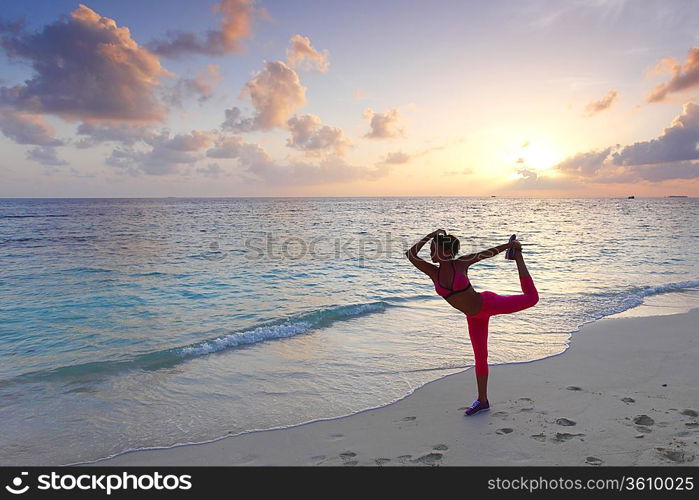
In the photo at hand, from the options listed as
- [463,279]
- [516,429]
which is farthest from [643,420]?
[463,279]

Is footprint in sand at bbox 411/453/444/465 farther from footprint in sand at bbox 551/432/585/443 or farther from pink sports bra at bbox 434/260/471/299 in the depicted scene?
pink sports bra at bbox 434/260/471/299

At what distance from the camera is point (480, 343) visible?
585cm

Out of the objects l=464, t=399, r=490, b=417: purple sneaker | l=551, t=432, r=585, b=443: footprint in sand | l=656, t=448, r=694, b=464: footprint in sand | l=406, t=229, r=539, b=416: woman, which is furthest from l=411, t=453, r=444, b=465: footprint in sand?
l=656, t=448, r=694, b=464: footprint in sand

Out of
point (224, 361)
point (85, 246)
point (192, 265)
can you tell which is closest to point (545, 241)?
point (192, 265)

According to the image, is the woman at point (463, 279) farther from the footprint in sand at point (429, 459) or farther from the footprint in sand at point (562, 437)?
the footprint in sand at point (429, 459)

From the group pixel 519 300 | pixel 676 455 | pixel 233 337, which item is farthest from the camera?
pixel 233 337

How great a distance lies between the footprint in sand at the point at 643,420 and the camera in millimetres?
5320

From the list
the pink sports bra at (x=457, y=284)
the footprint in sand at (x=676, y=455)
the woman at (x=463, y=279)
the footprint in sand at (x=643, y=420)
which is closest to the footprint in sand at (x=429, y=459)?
the woman at (x=463, y=279)

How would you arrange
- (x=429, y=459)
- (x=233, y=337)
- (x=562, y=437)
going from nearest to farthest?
(x=429, y=459) → (x=562, y=437) → (x=233, y=337)

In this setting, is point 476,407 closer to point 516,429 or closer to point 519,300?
point 516,429

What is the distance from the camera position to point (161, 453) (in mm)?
5309

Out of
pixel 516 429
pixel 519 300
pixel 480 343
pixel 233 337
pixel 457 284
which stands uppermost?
pixel 457 284

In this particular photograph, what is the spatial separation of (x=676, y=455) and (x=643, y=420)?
3.20 ft
